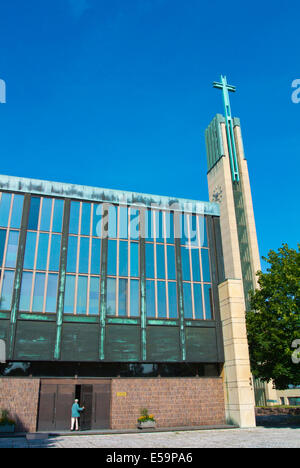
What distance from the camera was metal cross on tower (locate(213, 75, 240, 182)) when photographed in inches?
2346

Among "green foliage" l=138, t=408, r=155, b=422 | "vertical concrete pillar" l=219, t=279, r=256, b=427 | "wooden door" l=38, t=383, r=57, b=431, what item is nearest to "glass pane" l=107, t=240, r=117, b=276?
"vertical concrete pillar" l=219, t=279, r=256, b=427

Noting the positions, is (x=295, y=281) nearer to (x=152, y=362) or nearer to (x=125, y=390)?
(x=152, y=362)

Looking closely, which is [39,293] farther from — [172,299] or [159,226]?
[159,226]

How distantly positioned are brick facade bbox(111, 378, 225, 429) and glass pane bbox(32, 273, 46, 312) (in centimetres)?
686

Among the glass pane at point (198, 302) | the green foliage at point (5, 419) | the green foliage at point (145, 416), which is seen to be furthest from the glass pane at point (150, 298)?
the green foliage at point (5, 419)

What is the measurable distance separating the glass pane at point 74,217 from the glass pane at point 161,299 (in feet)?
23.2

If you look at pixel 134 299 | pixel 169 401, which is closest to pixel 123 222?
pixel 134 299

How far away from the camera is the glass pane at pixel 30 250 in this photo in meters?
25.8

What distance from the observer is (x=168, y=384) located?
26016 mm

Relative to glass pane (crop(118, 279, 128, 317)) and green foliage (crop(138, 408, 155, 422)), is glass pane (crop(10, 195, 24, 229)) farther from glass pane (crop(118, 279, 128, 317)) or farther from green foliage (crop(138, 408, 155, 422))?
green foliage (crop(138, 408, 155, 422))

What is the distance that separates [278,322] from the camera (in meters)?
26.6

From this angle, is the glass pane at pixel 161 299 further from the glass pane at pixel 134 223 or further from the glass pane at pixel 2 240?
the glass pane at pixel 2 240

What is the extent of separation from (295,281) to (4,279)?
19.4 m

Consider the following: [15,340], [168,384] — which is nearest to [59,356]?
[15,340]
